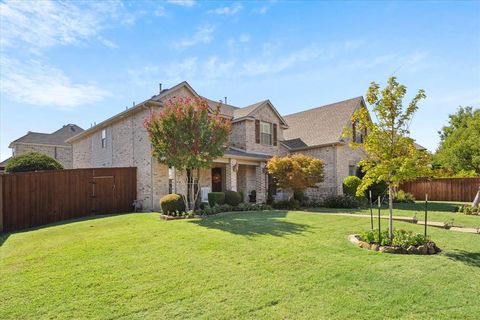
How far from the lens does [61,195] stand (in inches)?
575

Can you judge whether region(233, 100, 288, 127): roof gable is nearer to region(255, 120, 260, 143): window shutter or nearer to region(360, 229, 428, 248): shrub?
region(255, 120, 260, 143): window shutter

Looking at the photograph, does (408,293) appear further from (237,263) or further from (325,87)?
(325,87)

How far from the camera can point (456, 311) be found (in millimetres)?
4352

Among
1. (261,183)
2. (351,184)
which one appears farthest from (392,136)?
(261,183)

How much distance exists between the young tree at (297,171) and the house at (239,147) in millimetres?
2793

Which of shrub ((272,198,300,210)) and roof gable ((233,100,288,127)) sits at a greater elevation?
roof gable ((233,100,288,127))

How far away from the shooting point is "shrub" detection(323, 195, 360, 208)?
1795 cm

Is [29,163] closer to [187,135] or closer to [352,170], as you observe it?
[187,135]

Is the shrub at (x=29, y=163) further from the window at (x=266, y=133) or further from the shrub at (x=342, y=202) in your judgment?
the shrub at (x=342, y=202)

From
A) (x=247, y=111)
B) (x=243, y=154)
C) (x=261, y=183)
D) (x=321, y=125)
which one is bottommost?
(x=261, y=183)

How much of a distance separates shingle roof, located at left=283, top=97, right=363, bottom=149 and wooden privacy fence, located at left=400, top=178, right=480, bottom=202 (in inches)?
368

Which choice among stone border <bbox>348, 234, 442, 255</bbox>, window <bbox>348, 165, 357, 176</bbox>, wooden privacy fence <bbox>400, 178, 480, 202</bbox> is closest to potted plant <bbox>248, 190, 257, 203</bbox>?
window <bbox>348, 165, 357, 176</bbox>

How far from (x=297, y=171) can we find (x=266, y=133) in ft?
22.1

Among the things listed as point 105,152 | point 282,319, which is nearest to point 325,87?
point 282,319
